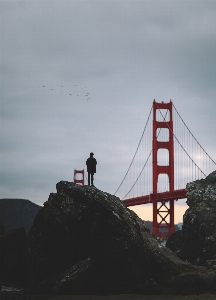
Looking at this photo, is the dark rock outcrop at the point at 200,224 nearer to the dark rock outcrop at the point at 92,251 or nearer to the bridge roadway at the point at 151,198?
the dark rock outcrop at the point at 92,251

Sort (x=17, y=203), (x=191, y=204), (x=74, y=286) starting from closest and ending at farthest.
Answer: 1. (x=74, y=286)
2. (x=191, y=204)
3. (x=17, y=203)

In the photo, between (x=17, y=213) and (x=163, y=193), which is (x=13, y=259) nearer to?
(x=163, y=193)

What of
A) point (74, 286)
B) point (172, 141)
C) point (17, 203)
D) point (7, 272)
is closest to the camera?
point (74, 286)

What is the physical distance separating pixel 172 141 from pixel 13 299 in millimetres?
39993

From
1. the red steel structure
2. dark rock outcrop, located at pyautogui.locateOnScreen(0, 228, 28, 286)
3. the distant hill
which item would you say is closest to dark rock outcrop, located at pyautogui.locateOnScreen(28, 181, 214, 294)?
dark rock outcrop, located at pyautogui.locateOnScreen(0, 228, 28, 286)

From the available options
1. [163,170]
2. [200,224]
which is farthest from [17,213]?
[200,224]

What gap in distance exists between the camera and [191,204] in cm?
1947

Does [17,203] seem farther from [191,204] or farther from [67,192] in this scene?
[67,192]

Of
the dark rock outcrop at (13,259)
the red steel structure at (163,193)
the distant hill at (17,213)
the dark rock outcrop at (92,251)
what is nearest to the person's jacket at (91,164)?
the dark rock outcrop at (92,251)

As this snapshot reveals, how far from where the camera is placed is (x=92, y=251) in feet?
37.0

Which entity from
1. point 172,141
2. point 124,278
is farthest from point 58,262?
point 172,141

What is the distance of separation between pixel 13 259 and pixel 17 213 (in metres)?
71.4

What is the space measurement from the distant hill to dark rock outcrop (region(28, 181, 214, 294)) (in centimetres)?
6988

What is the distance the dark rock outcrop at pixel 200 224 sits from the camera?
54.9 feet
